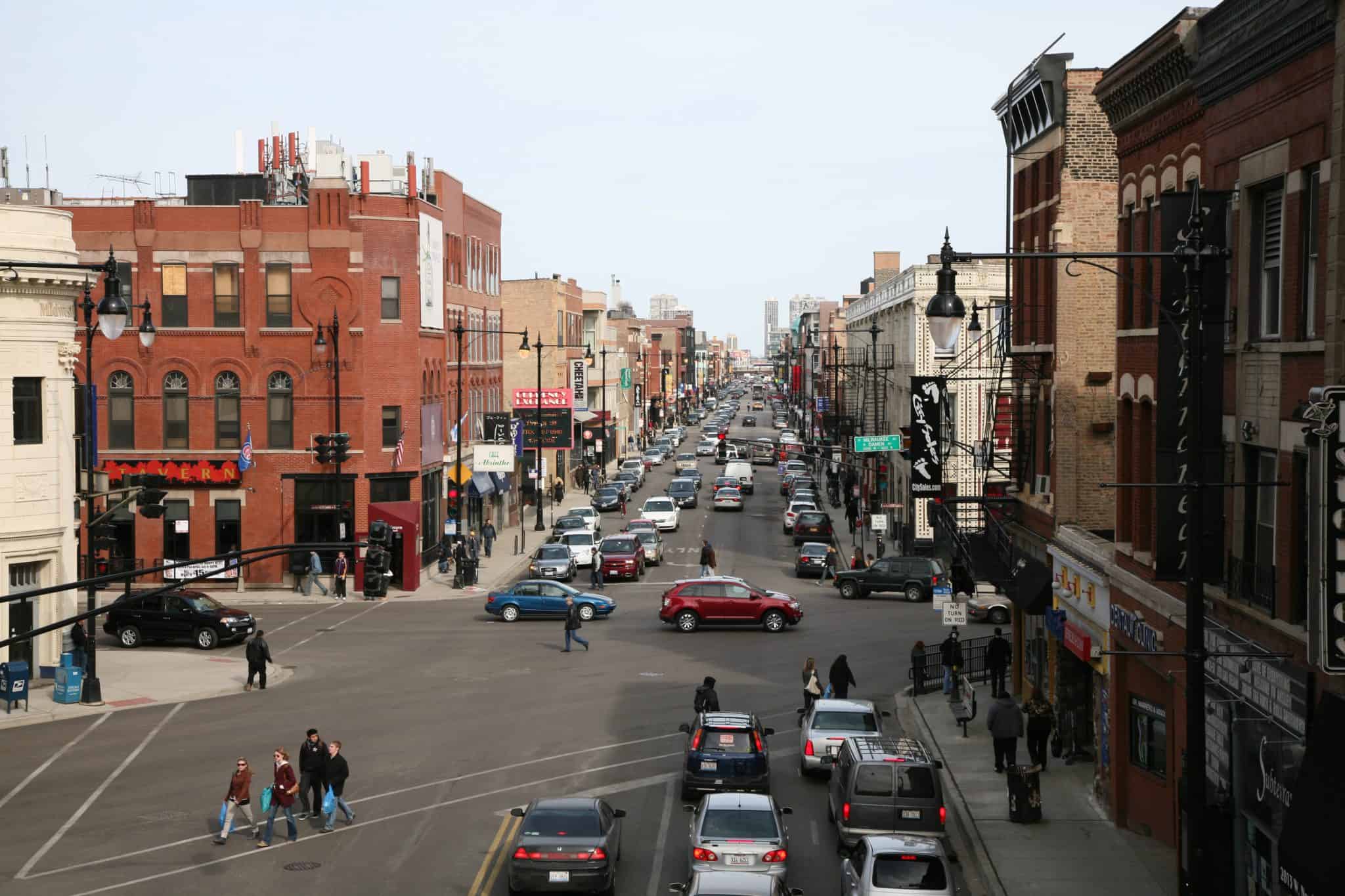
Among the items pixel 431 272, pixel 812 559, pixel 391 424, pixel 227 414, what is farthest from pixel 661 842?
pixel 431 272

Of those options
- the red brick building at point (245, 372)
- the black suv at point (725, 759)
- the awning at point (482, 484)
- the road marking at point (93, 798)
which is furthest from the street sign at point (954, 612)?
the awning at point (482, 484)

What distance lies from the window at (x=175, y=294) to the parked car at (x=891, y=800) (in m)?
38.9

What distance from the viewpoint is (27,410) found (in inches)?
1436

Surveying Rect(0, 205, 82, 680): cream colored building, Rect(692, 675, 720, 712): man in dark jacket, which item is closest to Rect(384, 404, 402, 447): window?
Rect(0, 205, 82, 680): cream colored building

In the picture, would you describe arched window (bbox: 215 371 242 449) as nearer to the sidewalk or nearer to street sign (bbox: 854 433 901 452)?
street sign (bbox: 854 433 901 452)

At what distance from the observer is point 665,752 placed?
28188 mm

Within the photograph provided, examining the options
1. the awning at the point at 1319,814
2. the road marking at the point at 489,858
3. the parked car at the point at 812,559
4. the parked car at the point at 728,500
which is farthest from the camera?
the parked car at the point at 728,500

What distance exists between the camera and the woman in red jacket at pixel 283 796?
22078 millimetres

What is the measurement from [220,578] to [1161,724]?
38560 mm

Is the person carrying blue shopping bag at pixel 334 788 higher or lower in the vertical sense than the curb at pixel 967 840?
higher

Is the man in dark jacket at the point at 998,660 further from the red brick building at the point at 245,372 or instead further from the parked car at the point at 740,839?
the red brick building at the point at 245,372

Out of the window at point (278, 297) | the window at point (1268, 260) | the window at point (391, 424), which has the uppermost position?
the window at point (278, 297)

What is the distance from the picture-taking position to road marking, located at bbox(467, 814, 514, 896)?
1964 centimetres

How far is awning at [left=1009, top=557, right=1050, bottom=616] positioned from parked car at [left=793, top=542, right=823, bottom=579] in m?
24.5
